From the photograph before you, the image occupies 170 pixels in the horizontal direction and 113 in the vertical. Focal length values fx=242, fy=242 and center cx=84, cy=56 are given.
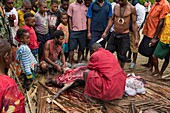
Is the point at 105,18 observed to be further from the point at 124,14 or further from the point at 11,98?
the point at 11,98

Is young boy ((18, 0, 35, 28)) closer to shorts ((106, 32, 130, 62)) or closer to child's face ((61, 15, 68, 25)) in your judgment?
child's face ((61, 15, 68, 25))

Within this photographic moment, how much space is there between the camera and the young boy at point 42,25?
18.1 ft

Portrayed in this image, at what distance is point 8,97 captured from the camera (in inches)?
74.9

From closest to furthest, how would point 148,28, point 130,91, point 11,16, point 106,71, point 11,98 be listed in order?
1. point 11,98
2. point 106,71
3. point 130,91
4. point 11,16
5. point 148,28

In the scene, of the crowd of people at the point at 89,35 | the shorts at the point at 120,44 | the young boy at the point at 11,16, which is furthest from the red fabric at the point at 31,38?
the shorts at the point at 120,44

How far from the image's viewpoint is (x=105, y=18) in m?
5.98

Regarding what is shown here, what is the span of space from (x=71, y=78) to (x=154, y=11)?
96.5 inches

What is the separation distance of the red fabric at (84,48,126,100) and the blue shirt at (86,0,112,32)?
184 centimetres

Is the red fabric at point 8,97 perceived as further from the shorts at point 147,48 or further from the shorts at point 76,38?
the shorts at point 147,48

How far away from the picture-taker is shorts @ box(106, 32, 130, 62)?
565 cm

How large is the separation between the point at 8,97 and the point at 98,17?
14.3ft

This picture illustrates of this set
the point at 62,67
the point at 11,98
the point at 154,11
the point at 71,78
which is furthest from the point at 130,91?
the point at 11,98

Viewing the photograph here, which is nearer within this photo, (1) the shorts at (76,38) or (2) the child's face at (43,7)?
(2) the child's face at (43,7)

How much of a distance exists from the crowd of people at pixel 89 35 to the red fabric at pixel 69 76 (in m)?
0.29
